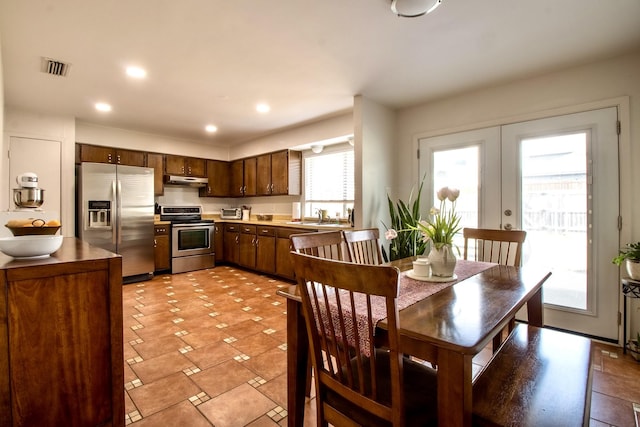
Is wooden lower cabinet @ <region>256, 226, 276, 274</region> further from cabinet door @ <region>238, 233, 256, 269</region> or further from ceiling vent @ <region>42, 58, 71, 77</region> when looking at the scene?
ceiling vent @ <region>42, 58, 71, 77</region>

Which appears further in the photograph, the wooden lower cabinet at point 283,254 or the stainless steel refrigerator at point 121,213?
the wooden lower cabinet at point 283,254

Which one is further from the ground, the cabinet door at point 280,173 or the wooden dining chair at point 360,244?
the cabinet door at point 280,173

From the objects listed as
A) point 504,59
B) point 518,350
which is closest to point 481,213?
point 504,59

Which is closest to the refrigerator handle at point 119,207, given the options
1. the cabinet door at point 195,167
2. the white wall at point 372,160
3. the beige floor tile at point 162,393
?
the cabinet door at point 195,167

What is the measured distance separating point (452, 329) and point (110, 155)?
5.41 meters

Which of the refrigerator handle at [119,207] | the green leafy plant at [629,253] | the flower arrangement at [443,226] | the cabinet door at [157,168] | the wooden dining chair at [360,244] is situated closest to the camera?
the flower arrangement at [443,226]

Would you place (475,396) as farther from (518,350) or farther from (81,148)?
(81,148)

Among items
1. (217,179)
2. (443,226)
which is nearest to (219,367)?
(443,226)

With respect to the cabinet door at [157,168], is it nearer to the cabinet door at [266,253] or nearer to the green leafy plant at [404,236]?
the cabinet door at [266,253]

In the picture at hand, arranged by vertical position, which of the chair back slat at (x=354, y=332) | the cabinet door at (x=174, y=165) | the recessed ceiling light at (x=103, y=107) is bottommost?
the chair back slat at (x=354, y=332)

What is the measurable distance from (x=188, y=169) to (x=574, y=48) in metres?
5.45

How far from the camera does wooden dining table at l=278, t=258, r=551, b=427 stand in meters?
0.89

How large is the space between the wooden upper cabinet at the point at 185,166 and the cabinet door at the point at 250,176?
2.64 feet

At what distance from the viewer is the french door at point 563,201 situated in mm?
2527
